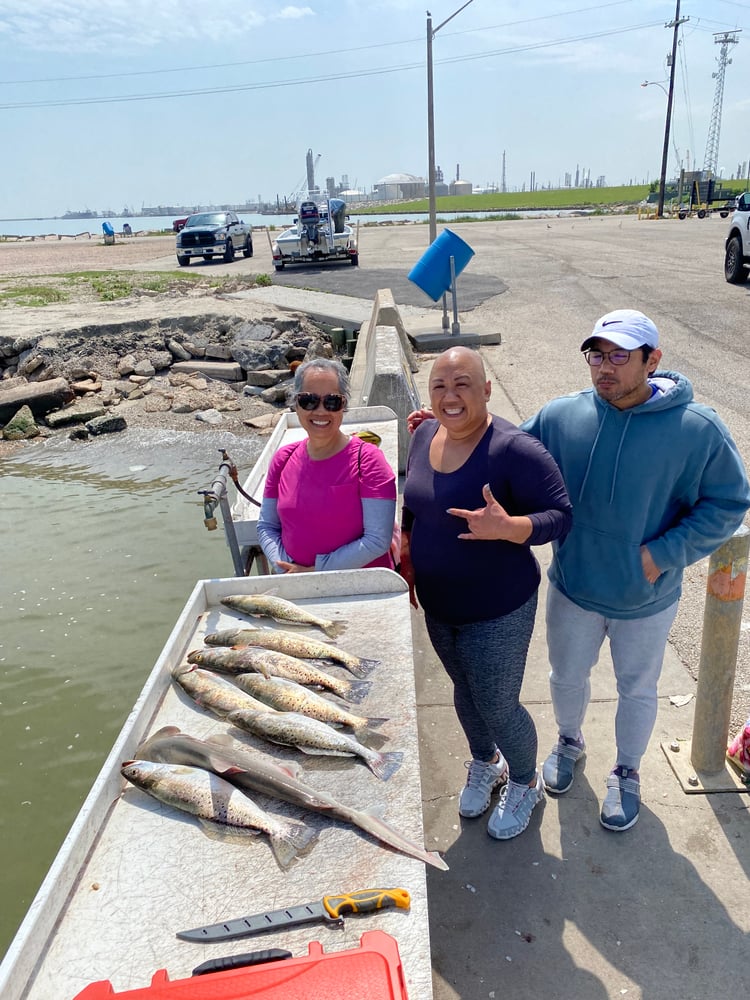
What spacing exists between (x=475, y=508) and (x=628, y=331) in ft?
2.81

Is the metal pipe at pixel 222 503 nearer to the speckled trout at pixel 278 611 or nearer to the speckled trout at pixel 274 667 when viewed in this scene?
the speckled trout at pixel 278 611

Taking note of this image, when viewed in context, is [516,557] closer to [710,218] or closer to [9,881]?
[9,881]

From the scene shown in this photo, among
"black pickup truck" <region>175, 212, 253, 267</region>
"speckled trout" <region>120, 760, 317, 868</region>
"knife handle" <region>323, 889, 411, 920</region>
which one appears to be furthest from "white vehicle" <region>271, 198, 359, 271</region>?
"knife handle" <region>323, 889, 411, 920</region>

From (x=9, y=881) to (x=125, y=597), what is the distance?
3.17 m

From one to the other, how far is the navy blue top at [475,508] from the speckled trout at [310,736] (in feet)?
2.49

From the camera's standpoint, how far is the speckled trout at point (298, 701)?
2297mm

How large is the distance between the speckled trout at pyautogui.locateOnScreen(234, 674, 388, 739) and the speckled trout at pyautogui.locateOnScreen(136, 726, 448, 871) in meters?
0.21

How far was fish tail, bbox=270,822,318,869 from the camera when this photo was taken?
6.06 ft

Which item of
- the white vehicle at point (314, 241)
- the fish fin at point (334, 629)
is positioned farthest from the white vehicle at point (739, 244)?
the fish fin at point (334, 629)

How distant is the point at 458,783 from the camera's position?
3.56m

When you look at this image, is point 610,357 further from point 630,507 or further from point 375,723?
point 375,723

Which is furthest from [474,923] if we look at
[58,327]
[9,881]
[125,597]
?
[58,327]

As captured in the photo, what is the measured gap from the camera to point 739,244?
17094 millimetres

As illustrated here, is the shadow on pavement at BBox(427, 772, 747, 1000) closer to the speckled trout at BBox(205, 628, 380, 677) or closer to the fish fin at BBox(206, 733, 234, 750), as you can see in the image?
the speckled trout at BBox(205, 628, 380, 677)
